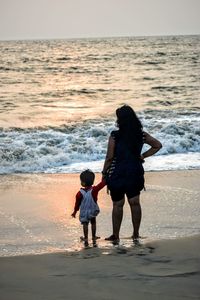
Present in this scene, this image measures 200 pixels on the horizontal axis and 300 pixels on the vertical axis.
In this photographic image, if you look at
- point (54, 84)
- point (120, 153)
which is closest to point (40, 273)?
point (120, 153)

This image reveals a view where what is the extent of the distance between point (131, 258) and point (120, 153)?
1.23m

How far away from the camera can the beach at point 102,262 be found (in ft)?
15.1

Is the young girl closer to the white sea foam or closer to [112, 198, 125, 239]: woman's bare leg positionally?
[112, 198, 125, 239]: woman's bare leg

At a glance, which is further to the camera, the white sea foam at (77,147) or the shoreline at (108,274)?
the white sea foam at (77,147)

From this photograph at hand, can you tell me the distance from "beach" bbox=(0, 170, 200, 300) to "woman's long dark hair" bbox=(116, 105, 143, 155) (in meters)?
1.03

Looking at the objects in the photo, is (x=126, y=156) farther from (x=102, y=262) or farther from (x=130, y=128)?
(x=102, y=262)

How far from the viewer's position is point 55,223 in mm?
7727

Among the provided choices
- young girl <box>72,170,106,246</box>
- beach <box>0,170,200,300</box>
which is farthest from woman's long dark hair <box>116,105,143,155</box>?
beach <box>0,170,200,300</box>

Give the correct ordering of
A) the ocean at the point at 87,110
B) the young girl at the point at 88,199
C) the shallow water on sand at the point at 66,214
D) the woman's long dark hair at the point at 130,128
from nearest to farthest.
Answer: the woman's long dark hair at the point at 130,128, the young girl at the point at 88,199, the shallow water on sand at the point at 66,214, the ocean at the point at 87,110

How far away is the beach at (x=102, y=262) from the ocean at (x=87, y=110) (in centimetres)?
430

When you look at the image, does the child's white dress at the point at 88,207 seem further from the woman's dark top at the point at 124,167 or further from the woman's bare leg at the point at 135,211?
the woman's bare leg at the point at 135,211

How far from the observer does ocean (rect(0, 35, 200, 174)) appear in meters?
14.4

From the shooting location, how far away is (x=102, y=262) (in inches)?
216

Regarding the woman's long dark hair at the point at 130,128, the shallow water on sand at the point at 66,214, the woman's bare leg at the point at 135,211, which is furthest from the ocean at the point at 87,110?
the woman's long dark hair at the point at 130,128
